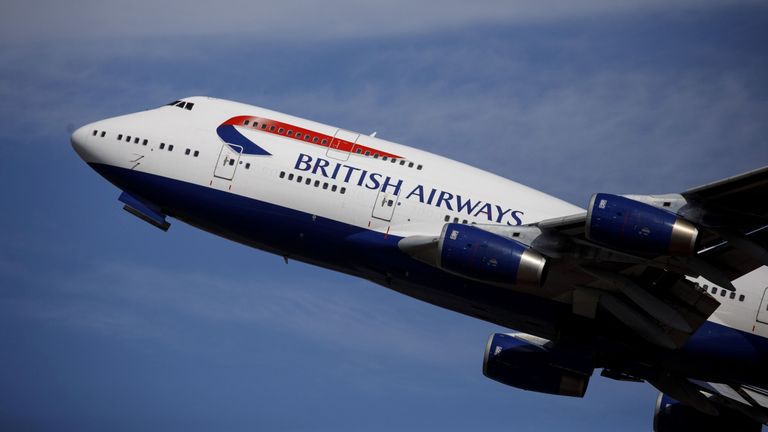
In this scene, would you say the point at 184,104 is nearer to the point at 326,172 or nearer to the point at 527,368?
the point at 326,172

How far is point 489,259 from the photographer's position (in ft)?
117

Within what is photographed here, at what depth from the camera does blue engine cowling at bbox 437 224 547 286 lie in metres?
35.8

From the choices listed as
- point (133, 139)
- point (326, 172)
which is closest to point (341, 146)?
point (326, 172)

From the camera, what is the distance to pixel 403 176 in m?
39.8

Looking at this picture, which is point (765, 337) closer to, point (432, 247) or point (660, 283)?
point (660, 283)

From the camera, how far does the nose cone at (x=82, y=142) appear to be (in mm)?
43156

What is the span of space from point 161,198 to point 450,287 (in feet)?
35.7

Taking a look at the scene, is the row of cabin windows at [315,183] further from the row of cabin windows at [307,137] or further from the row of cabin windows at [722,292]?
the row of cabin windows at [722,292]

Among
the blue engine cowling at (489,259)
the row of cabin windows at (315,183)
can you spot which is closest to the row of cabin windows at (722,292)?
the blue engine cowling at (489,259)

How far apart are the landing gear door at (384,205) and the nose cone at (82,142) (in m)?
11.2

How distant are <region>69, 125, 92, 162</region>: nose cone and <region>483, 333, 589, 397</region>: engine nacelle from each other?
54.1ft

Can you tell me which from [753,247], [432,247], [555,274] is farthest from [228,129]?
[753,247]

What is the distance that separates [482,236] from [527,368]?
9852 mm

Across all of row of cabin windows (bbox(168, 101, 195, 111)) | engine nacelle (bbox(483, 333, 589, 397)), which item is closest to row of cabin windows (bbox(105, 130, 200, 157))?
row of cabin windows (bbox(168, 101, 195, 111))
